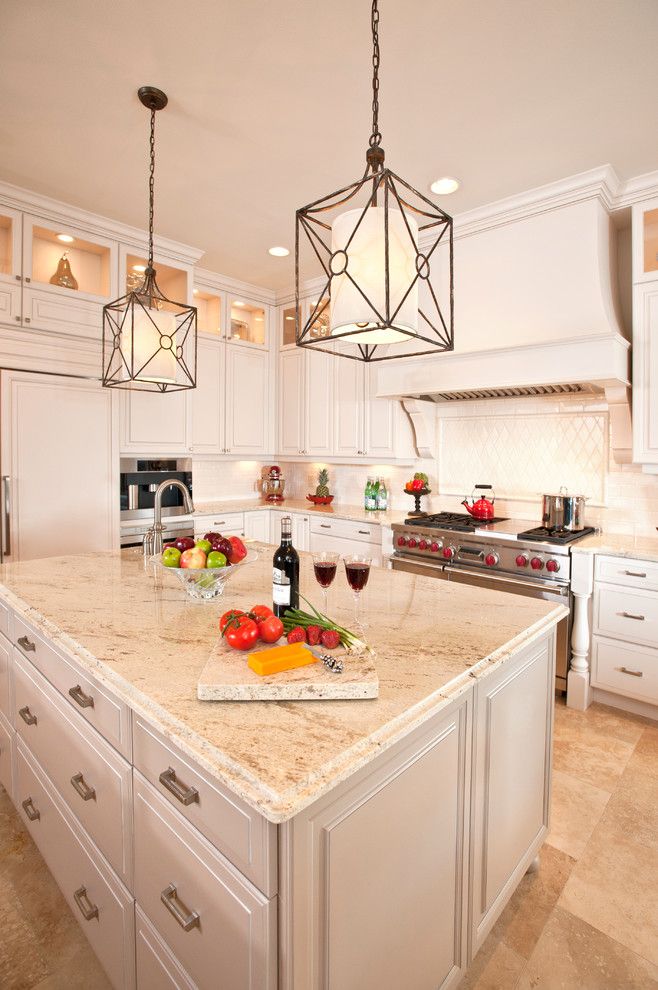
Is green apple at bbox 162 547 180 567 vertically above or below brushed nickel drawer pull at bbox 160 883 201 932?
above

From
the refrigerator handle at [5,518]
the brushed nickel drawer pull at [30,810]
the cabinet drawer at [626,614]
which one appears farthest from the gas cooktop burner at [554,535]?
the refrigerator handle at [5,518]

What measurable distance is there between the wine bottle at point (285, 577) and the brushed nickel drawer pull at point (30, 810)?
3.80 ft

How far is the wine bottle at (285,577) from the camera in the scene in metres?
1.34

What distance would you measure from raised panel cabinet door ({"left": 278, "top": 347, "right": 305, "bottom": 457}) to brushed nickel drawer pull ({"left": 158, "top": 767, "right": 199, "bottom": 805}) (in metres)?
3.87

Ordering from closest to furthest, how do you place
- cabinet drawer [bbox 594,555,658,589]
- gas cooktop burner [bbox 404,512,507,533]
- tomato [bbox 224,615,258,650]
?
tomato [bbox 224,615,258,650] < cabinet drawer [bbox 594,555,658,589] < gas cooktop burner [bbox 404,512,507,533]

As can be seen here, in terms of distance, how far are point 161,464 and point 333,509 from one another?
1.47 m

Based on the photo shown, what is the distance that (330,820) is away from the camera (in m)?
0.89

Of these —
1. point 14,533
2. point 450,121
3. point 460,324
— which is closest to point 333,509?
point 460,324

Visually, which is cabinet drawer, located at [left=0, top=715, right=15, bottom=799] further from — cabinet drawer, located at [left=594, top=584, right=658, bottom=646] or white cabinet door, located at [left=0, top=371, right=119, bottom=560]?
cabinet drawer, located at [left=594, top=584, right=658, bottom=646]

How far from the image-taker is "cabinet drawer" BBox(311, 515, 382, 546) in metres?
3.94

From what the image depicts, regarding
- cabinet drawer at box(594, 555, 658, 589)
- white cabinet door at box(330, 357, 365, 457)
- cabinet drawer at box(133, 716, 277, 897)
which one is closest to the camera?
cabinet drawer at box(133, 716, 277, 897)

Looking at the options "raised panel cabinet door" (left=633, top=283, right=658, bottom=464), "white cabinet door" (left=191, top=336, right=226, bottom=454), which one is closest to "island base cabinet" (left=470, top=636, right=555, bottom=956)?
"raised panel cabinet door" (left=633, top=283, right=658, bottom=464)

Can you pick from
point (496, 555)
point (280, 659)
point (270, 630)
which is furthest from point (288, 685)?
point (496, 555)

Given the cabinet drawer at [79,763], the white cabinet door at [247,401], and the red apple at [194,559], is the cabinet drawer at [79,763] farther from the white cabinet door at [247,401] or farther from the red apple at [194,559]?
the white cabinet door at [247,401]
